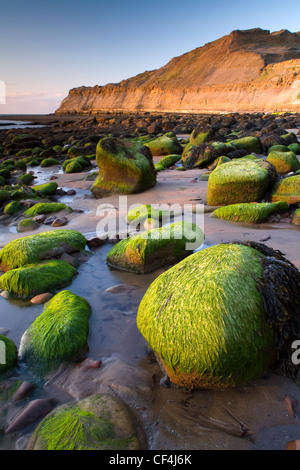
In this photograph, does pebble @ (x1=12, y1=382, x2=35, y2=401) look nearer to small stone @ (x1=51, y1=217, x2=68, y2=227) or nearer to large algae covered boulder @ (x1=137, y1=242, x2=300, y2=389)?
large algae covered boulder @ (x1=137, y1=242, x2=300, y2=389)

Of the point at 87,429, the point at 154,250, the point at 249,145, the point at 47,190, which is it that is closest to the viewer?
the point at 87,429

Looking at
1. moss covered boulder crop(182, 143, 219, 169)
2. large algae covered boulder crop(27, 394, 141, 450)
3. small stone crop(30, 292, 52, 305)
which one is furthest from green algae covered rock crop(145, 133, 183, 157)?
large algae covered boulder crop(27, 394, 141, 450)

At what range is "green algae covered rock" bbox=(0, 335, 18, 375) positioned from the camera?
2.15m

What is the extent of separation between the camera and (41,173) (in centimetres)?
1059

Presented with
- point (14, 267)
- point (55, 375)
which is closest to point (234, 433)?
point (55, 375)

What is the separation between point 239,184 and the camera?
5.27 m

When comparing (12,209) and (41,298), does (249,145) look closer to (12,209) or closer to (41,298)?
(12,209)

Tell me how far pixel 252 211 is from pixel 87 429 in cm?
365

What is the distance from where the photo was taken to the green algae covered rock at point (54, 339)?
87.5 inches

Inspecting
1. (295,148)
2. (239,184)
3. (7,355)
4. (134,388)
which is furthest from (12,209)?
(295,148)

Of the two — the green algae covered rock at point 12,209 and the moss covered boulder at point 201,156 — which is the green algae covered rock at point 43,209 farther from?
the moss covered boulder at point 201,156

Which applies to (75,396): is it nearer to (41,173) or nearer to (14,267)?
(14,267)

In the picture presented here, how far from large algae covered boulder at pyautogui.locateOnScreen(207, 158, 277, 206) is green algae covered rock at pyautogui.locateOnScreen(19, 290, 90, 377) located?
3.46m
